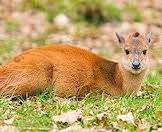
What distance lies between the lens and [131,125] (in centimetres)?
716

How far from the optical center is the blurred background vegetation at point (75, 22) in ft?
50.7

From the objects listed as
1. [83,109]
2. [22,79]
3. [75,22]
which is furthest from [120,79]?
[75,22]

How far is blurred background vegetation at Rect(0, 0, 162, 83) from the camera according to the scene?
15453mm

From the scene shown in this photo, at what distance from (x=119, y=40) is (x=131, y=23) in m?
6.74

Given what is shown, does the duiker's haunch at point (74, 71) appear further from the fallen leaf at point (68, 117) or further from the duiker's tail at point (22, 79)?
the fallen leaf at point (68, 117)

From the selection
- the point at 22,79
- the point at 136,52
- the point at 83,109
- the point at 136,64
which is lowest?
the point at 83,109

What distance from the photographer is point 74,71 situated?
30.7ft

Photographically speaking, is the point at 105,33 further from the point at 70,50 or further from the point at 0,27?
the point at 70,50

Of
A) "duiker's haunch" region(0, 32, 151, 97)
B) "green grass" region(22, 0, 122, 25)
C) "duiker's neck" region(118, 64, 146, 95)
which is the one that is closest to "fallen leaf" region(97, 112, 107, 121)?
"duiker's haunch" region(0, 32, 151, 97)

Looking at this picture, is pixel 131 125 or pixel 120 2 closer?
pixel 131 125

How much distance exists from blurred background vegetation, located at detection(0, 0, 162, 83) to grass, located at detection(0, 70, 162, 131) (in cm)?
631

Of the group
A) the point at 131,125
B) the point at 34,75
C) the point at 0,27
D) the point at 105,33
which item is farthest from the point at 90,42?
the point at 131,125

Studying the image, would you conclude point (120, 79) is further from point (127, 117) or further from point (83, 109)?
point (127, 117)

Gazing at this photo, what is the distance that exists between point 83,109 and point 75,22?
335 inches
